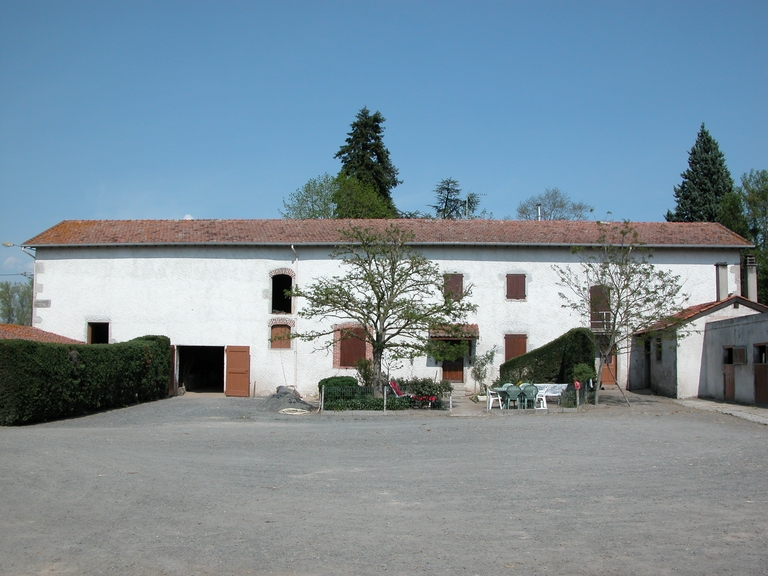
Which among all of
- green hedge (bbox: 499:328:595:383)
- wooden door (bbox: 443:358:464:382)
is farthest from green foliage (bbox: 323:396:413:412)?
wooden door (bbox: 443:358:464:382)

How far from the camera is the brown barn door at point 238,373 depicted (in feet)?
89.7

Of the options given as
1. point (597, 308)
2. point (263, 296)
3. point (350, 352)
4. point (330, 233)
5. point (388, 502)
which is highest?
point (330, 233)

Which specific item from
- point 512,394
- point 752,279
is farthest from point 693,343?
point 512,394

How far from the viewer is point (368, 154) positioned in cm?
4900

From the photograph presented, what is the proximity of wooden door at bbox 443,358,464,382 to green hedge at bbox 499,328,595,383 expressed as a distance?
253 centimetres

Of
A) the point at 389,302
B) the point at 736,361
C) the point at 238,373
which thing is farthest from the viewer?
the point at 238,373

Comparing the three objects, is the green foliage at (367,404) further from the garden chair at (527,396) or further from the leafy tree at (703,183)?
the leafy tree at (703,183)

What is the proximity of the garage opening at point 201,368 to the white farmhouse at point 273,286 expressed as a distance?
108 centimetres

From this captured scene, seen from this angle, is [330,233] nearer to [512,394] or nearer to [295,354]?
[295,354]

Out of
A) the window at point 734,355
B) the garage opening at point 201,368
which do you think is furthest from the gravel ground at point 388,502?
the garage opening at point 201,368

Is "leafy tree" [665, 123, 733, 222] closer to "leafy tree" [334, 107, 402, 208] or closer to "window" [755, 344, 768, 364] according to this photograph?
"leafy tree" [334, 107, 402, 208]

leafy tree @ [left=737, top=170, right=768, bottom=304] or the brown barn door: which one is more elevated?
leafy tree @ [left=737, top=170, right=768, bottom=304]

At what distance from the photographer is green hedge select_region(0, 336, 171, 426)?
Answer: 666 inches

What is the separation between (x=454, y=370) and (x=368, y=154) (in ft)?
81.3
